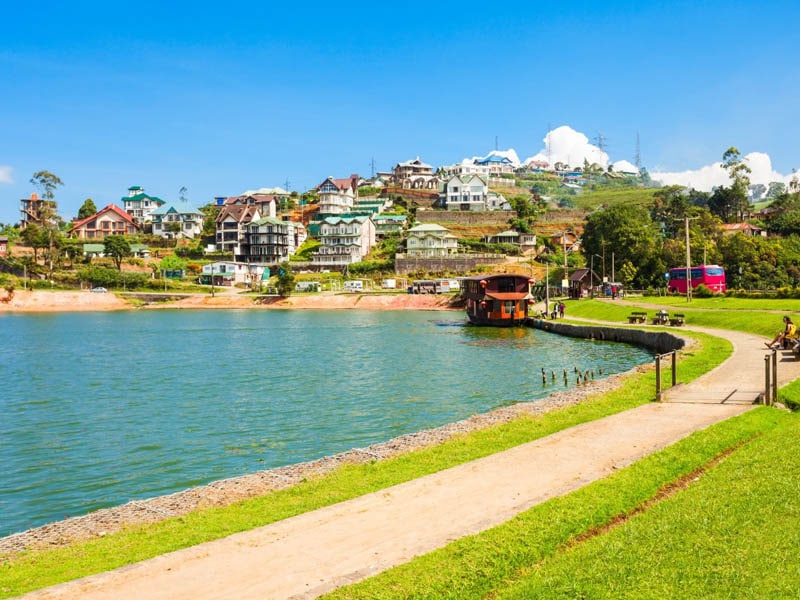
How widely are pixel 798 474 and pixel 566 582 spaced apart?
6.04 meters

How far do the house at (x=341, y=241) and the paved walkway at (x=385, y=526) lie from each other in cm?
12001

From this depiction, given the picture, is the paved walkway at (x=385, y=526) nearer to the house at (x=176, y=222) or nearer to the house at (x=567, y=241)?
the house at (x=567, y=241)

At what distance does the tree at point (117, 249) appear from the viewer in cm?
13562

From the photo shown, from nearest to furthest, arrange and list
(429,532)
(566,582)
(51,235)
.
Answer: (566,582), (429,532), (51,235)

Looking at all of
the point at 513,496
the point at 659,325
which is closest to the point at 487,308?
the point at 659,325

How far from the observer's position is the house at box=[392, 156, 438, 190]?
612 ft

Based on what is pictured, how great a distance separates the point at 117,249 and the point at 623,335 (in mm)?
112665

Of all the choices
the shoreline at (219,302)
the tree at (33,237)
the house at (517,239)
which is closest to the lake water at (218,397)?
the shoreline at (219,302)

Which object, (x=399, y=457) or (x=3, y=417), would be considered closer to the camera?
(x=399, y=457)

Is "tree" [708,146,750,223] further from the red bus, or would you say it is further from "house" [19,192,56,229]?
"house" [19,192,56,229]

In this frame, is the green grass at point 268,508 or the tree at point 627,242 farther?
the tree at point 627,242

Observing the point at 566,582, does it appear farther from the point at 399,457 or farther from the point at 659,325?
the point at 659,325

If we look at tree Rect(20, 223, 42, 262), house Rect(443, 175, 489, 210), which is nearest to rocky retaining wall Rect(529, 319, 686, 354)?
house Rect(443, 175, 489, 210)

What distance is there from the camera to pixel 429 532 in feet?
35.6
